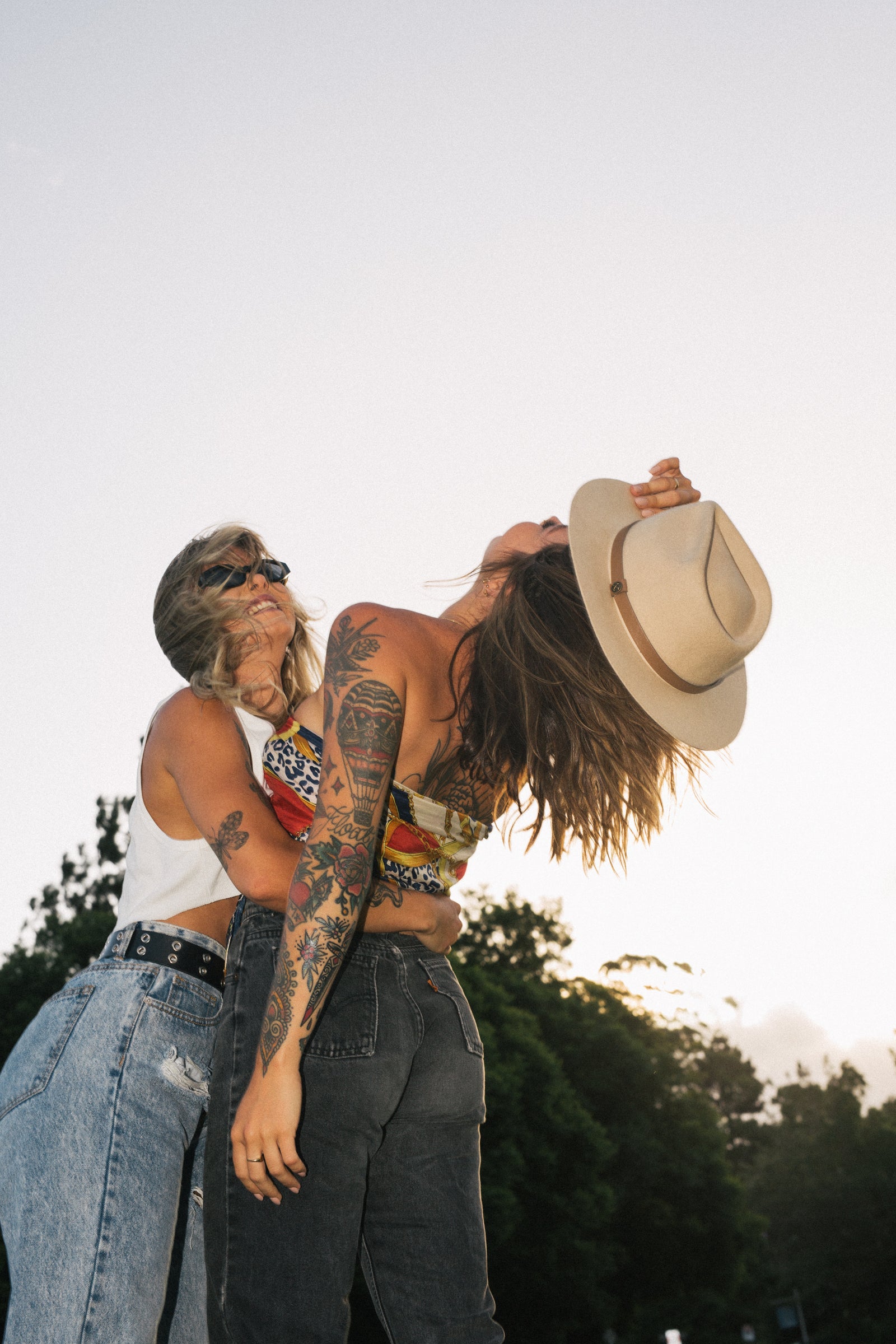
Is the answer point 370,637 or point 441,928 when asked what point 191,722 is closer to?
point 370,637

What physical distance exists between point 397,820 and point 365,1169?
0.79m

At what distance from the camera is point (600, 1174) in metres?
30.5

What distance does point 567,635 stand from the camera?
269 centimetres

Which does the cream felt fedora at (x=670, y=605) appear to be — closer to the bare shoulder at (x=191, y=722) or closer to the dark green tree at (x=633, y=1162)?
the bare shoulder at (x=191, y=722)

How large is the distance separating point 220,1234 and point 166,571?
Result: 6.16 ft

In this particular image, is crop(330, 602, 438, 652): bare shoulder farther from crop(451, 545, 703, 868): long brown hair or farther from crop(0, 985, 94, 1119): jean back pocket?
crop(0, 985, 94, 1119): jean back pocket

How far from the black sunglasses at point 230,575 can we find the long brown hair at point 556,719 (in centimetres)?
93

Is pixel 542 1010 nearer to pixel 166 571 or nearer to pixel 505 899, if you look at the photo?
pixel 505 899

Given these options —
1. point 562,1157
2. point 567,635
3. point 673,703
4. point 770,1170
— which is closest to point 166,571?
point 567,635

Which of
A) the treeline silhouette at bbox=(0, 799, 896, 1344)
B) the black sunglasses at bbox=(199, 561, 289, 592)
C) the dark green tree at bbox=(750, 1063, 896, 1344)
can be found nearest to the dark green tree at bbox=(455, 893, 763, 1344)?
the treeline silhouette at bbox=(0, 799, 896, 1344)

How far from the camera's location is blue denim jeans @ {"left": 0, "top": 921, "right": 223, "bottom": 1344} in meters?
2.41

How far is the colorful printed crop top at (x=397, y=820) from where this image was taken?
→ 8.87ft

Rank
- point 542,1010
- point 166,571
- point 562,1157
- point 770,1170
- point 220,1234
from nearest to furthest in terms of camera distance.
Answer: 1. point 220,1234
2. point 166,571
3. point 562,1157
4. point 542,1010
5. point 770,1170

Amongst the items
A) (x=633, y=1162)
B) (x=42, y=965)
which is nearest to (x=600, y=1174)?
(x=633, y=1162)
